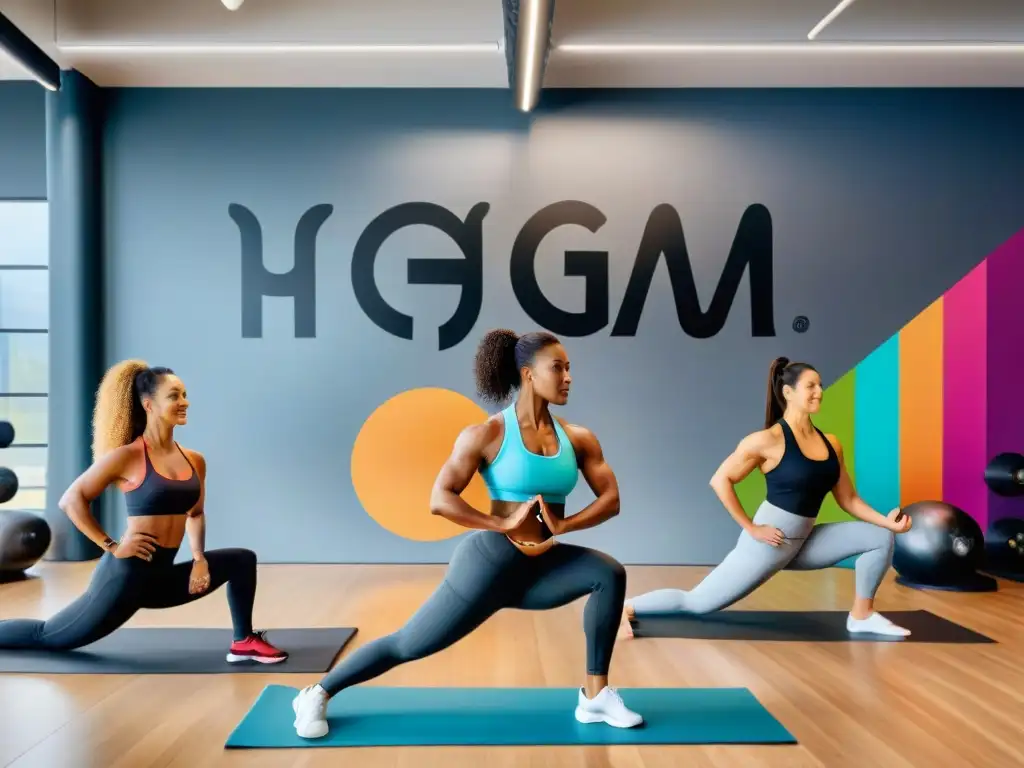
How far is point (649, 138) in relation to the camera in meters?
5.96

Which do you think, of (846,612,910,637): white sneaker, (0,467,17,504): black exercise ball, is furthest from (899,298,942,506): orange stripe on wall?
(0,467,17,504): black exercise ball

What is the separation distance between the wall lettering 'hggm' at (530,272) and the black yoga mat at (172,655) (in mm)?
2492

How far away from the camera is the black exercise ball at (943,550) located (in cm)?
478

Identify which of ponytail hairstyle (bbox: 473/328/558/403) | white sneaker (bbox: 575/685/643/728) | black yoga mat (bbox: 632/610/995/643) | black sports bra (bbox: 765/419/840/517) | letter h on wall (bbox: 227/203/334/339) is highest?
letter h on wall (bbox: 227/203/334/339)

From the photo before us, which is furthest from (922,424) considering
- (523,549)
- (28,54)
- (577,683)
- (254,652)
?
(28,54)

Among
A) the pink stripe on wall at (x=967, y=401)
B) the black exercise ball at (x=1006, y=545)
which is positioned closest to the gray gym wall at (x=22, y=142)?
the pink stripe on wall at (x=967, y=401)

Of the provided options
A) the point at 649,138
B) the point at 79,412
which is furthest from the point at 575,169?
the point at 79,412

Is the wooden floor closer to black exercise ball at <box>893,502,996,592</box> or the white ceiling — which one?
black exercise ball at <box>893,502,996,592</box>

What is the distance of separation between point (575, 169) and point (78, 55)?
3246 mm

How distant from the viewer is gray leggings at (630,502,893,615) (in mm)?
3902

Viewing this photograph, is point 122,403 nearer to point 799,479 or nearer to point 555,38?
point 799,479

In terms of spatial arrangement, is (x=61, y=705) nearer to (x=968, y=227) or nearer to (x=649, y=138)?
(x=649, y=138)

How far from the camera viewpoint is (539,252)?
591 cm

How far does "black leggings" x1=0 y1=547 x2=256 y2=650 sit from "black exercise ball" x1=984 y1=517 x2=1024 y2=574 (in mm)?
4299
